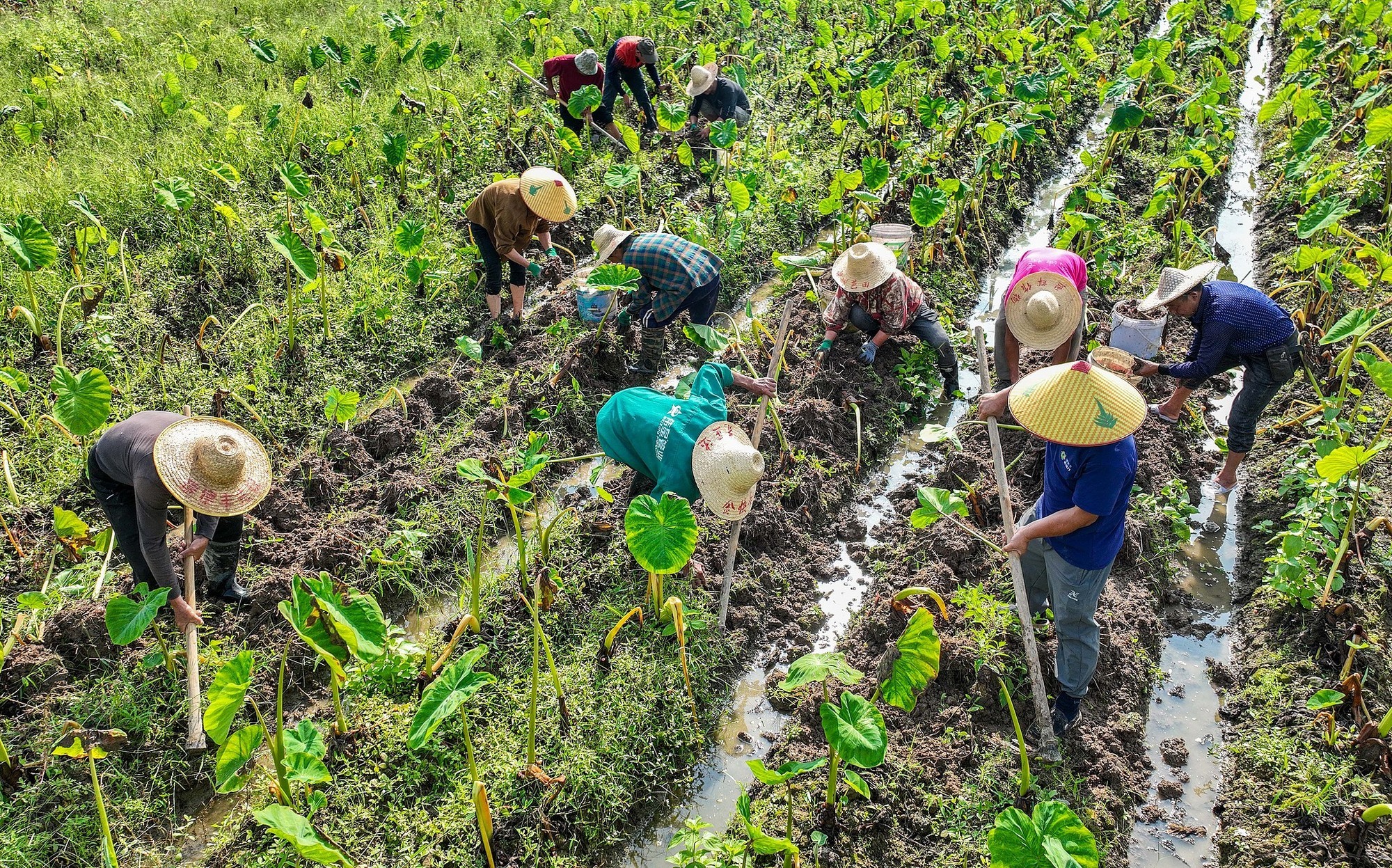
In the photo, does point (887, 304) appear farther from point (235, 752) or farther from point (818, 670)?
point (235, 752)

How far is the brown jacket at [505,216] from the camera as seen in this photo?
5.65 m

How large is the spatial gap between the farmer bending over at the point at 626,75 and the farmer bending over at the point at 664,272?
2.63 metres

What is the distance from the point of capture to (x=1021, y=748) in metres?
3.46

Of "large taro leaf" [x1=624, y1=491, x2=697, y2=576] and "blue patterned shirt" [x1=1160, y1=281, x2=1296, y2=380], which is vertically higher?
"blue patterned shirt" [x1=1160, y1=281, x2=1296, y2=380]

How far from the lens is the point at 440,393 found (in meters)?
5.48

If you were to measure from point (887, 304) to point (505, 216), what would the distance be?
7.73 ft

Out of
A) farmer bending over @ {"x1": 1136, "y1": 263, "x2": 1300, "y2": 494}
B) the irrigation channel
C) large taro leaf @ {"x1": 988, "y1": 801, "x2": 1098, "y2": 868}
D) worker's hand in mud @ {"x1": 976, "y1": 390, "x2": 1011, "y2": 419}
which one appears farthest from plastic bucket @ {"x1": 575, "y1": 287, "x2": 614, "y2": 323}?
large taro leaf @ {"x1": 988, "y1": 801, "x2": 1098, "y2": 868}

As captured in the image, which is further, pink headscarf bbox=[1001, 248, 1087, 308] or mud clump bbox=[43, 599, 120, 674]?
pink headscarf bbox=[1001, 248, 1087, 308]

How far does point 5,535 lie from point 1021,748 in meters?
4.70

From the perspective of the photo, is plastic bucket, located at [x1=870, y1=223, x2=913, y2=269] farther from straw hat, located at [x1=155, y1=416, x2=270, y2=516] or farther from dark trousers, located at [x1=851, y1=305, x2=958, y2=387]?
straw hat, located at [x1=155, y1=416, x2=270, y2=516]

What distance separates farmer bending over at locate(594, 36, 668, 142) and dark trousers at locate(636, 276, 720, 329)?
274cm

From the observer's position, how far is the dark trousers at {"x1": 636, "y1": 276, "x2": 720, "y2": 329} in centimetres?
549

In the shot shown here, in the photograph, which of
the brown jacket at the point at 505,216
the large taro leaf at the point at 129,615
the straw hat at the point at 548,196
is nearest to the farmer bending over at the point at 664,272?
the straw hat at the point at 548,196

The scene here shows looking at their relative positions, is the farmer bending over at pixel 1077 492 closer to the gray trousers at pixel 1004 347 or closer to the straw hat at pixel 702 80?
the gray trousers at pixel 1004 347
